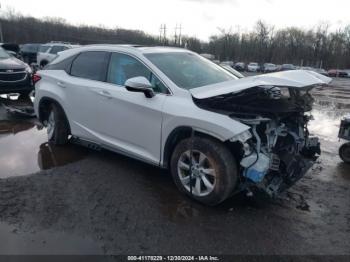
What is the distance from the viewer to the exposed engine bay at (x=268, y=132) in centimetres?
371

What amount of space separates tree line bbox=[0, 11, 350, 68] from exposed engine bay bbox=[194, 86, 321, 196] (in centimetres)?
6911

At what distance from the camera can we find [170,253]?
316 cm

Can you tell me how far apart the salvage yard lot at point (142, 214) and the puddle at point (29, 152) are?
0.03 m

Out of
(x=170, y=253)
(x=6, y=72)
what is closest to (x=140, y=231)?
(x=170, y=253)

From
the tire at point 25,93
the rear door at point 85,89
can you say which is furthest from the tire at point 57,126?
the tire at point 25,93

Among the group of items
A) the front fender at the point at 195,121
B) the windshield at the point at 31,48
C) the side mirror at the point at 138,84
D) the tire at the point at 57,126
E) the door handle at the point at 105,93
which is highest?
the windshield at the point at 31,48

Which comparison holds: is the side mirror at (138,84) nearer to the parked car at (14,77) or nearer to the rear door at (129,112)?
the rear door at (129,112)

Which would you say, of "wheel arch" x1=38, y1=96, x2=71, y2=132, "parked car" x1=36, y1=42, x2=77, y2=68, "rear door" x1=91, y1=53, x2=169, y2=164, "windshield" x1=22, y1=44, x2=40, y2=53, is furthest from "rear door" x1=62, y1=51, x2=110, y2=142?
"windshield" x1=22, y1=44, x2=40, y2=53

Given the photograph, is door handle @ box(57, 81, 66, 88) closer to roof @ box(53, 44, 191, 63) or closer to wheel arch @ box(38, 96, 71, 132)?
wheel arch @ box(38, 96, 71, 132)

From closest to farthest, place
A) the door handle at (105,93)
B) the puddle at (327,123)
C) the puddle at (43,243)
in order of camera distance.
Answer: the puddle at (43,243), the door handle at (105,93), the puddle at (327,123)

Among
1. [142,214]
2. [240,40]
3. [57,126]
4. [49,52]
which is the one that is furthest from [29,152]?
[240,40]

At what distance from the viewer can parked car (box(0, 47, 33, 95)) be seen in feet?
33.4

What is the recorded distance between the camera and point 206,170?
3918 mm

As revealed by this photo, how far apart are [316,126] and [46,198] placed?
729cm
